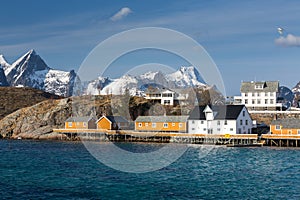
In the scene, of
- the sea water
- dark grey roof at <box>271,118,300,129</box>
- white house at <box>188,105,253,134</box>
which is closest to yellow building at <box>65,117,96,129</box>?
white house at <box>188,105,253,134</box>

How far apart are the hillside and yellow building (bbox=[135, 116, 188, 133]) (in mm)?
48827

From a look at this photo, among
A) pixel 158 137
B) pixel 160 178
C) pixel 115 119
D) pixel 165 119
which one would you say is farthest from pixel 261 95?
pixel 160 178

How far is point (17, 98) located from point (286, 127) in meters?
89.7

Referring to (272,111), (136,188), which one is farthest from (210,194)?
(272,111)

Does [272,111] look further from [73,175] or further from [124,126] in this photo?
[73,175]

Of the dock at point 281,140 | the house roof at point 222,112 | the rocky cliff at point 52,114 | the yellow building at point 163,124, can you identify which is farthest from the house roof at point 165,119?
the rocky cliff at point 52,114

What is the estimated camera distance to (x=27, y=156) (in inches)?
2210

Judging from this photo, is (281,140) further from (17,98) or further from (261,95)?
(17,98)

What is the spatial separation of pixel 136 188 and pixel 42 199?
289 inches

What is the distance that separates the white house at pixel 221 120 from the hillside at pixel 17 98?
2349 inches

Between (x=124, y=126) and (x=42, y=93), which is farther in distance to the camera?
(x=42, y=93)

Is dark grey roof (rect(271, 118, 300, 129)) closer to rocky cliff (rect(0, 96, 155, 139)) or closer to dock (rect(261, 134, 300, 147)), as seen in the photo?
dock (rect(261, 134, 300, 147))

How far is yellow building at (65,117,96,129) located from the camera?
8767 centimetres

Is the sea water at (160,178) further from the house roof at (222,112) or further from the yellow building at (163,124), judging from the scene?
the yellow building at (163,124)
